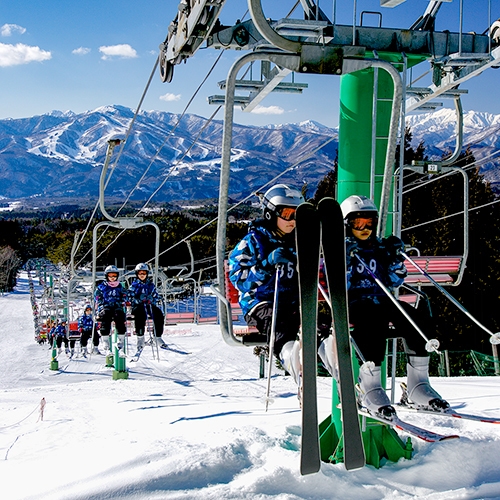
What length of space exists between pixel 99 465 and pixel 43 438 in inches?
76.8

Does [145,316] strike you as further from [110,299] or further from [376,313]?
[376,313]

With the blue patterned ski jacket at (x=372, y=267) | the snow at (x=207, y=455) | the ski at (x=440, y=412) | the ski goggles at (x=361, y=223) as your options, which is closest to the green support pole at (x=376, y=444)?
the snow at (x=207, y=455)

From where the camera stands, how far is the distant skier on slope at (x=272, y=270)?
11.4ft

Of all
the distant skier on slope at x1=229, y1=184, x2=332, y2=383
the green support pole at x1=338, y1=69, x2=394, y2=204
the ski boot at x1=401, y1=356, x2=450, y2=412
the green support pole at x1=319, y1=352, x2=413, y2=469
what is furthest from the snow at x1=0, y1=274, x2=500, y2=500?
the green support pole at x1=338, y1=69, x2=394, y2=204

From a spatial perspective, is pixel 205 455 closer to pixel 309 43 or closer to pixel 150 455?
pixel 150 455

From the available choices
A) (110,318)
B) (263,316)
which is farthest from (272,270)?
(110,318)

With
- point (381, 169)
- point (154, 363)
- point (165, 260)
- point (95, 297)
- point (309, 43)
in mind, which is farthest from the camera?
point (165, 260)

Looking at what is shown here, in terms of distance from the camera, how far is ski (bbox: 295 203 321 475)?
2.88 meters

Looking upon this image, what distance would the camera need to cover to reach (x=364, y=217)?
364 cm

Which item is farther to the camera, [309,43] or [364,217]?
[364,217]

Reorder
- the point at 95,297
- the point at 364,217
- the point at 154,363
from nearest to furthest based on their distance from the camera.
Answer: the point at 364,217 → the point at 95,297 → the point at 154,363

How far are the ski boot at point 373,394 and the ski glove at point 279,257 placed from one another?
0.75 metres

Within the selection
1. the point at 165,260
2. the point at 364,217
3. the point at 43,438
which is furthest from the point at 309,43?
the point at 165,260

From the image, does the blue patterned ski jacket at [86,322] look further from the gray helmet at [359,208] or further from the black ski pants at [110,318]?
the gray helmet at [359,208]
